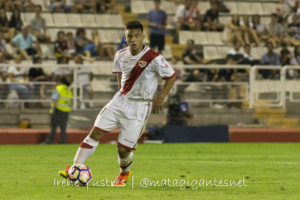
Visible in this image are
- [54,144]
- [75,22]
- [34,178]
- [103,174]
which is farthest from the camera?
[75,22]

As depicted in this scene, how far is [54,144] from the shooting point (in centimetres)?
1447

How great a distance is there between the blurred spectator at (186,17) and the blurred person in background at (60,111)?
7158 millimetres

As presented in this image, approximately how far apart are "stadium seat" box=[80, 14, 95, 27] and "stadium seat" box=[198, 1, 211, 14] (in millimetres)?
4725

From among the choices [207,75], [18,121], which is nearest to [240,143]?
[207,75]

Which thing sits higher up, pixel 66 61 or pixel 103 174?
pixel 66 61

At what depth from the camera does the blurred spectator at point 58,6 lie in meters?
20.2

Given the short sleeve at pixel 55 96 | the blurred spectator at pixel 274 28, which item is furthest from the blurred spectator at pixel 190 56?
the short sleeve at pixel 55 96

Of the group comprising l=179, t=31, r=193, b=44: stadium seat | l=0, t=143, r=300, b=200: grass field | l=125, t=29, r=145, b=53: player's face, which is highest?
l=125, t=29, r=145, b=53: player's face

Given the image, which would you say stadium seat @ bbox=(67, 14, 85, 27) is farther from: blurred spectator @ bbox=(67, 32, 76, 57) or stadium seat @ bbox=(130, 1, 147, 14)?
stadium seat @ bbox=(130, 1, 147, 14)

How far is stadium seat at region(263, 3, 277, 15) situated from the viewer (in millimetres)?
23250

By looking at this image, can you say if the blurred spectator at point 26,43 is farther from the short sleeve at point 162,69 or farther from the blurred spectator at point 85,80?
the short sleeve at point 162,69

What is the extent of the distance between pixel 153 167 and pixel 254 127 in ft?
24.7

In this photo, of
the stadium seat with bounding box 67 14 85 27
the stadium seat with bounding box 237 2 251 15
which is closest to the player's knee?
→ the stadium seat with bounding box 67 14 85 27

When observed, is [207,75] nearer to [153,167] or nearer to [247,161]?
[247,161]
